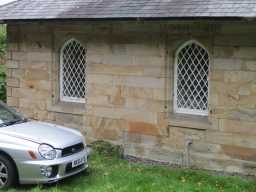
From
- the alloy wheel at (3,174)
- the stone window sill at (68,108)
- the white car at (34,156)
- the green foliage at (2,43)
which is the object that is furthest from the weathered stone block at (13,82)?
the green foliage at (2,43)

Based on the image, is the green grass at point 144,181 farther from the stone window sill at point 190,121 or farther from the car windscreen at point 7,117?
the car windscreen at point 7,117

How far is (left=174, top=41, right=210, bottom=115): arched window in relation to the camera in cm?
1130

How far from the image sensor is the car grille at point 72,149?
9578 mm

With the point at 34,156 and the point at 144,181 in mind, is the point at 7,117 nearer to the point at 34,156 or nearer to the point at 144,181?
the point at 34,156

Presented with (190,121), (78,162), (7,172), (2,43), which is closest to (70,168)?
(78,162)

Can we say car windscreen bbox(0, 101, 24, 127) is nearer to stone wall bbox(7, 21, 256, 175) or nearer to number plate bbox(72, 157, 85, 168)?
number plate bbox(72, 157, 85, 168)

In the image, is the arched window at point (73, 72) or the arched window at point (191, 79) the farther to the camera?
the arched window at point (73, 72)

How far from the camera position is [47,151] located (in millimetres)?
9297

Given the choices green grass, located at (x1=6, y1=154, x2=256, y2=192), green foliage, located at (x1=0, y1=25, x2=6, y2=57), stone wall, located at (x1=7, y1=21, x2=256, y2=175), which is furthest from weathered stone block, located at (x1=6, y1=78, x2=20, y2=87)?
green foliage, located at (x1=0, y1=25, x2=6, y2=57)

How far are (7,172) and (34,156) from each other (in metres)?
0.55

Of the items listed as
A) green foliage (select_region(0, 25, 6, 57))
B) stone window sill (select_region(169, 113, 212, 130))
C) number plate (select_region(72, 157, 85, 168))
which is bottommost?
number plate (select_region(72, 157, 85, 168))

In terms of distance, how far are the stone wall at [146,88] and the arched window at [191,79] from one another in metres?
0.16

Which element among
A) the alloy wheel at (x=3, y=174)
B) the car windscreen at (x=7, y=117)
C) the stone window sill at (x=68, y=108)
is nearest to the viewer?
the alloy wheel at (x=3, y=174)

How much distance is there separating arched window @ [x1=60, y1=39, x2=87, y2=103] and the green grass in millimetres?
2517
